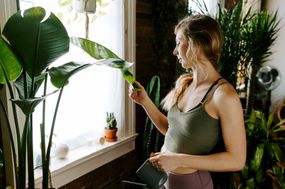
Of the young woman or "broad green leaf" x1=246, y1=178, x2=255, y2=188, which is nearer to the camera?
the young woman

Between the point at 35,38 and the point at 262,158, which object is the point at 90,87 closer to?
the point at 35,38

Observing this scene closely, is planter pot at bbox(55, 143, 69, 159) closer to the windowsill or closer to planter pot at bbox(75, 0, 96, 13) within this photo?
the windowsill

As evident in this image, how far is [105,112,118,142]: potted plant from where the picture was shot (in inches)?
80.4

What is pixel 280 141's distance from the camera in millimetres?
2449

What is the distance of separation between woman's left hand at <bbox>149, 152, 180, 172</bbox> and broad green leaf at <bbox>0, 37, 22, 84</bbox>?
60 centimetres

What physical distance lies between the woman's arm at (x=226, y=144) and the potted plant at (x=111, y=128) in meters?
0.96

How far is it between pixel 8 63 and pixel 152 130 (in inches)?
53.8

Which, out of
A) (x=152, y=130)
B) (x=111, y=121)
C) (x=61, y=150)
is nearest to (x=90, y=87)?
(x=111, y=121)

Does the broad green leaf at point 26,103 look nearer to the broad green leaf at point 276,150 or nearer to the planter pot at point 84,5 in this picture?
the planter pot at point 84,5

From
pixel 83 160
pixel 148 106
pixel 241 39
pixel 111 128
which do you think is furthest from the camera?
pixel 241 39

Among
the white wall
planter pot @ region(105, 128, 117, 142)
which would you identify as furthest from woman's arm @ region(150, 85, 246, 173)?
the white wall

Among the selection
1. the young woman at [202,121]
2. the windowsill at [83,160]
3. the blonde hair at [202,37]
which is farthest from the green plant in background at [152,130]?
the blonde hair at [202,37]

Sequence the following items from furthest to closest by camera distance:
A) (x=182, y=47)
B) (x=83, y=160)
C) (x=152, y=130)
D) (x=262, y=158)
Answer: (x=262, y=158), (x=152, y=130), (x=83, y=160), (x=182, y=47)

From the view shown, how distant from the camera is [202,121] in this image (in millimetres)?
1146
